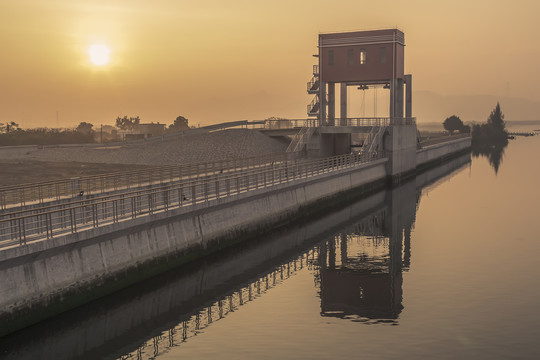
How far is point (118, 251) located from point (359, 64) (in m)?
51.9

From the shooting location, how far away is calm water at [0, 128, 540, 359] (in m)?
20.0

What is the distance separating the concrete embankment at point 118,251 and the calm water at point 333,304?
72cm

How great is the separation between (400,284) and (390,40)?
4806 centimetres

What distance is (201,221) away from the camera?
31.3 metres

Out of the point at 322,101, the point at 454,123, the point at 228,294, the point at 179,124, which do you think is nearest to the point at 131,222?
the point at 228,294

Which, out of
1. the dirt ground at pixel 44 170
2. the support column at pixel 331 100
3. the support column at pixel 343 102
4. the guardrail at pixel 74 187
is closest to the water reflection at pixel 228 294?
the guardrail at pixel 74 187

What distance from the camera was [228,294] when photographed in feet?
86.5

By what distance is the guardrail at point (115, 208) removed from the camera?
22578 millimetres

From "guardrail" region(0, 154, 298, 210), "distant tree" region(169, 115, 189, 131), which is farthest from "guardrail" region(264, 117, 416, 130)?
"distant tree" region(169, 115, 189, 131)

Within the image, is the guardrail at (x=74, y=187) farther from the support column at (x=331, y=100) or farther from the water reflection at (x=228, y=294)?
the support column at (x=331, y=100)

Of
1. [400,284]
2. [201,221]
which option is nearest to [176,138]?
[201,221]

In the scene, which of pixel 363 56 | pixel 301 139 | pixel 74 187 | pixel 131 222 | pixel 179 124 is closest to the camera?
pixel 131 222

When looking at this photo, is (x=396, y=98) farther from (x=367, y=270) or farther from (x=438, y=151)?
(x=367, y=270)

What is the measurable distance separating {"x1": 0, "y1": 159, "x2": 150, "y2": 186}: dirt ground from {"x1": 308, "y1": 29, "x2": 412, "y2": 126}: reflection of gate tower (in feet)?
77.5
